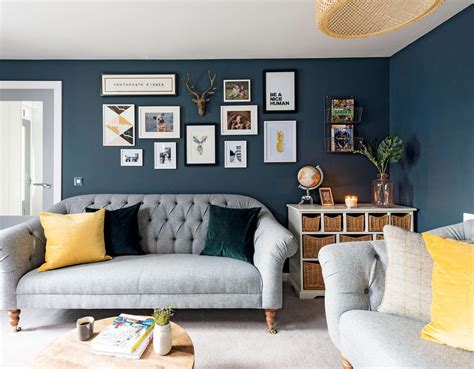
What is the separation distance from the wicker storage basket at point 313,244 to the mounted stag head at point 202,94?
5.44ft

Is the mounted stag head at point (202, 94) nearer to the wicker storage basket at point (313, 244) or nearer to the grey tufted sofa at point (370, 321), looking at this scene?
the wicker storage basket at point (313, 244)

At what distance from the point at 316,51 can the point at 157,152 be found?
192 cm

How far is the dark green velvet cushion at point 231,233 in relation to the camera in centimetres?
257

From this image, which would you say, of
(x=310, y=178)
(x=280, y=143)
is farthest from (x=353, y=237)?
(x=280, y=143)

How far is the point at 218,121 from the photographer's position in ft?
10.9

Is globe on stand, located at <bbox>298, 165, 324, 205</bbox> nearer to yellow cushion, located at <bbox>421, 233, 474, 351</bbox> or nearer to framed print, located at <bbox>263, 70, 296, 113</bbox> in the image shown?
framed print, located at <bbox>263, 70, 296, 113</bbox>

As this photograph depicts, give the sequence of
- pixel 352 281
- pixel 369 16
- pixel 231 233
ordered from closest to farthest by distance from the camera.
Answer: pixel 369 16
pixel 352 281
pixel 231 233

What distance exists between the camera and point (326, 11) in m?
1.02

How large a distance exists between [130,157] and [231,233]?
145 centimetres

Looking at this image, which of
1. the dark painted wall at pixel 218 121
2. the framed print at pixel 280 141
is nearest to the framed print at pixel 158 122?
the dark painted wall at pixel 218 121

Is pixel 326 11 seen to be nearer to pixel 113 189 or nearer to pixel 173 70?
pixel 173 70

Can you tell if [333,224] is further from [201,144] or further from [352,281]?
[201,144]

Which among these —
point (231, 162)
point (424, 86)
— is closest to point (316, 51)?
point (424, 86)

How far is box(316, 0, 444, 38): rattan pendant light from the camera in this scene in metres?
1.11
